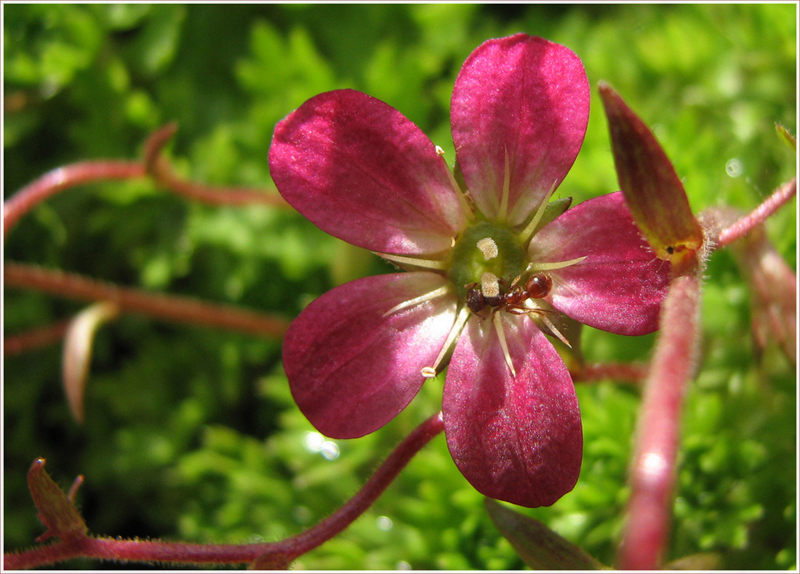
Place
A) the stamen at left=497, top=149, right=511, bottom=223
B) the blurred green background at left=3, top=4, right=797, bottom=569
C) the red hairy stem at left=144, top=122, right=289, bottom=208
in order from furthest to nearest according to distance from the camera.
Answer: the red hairy stem at left=144, top=122, right=289, bottom=208 < the blurred green background at left=3, top=4, right=797, bottom=569 < the stamen at left=497, top=149, right=511, bottom=223

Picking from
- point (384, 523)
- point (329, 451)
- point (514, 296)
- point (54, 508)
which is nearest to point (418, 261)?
point (514, 296)

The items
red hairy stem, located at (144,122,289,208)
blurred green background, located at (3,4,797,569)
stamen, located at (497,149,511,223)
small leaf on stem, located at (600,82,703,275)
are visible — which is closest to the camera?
small leaf on stem, located at (600,82,703,275)

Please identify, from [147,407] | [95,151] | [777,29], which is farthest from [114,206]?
[777,29]

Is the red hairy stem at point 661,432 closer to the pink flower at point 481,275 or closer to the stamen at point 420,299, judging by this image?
the pink flower at point 481,275

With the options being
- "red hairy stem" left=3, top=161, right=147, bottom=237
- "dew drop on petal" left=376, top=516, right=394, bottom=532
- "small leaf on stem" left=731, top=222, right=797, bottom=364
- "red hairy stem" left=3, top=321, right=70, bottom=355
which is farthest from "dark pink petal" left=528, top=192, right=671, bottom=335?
"red hairy stem" left=3, top=321, right=70, bottom=355

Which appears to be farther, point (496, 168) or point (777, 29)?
point (777, 29)

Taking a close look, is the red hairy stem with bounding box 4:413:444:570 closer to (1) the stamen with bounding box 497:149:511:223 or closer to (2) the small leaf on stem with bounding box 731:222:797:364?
(1) the stamen with bounding box 497:149:511:223

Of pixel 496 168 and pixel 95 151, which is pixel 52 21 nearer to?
pixel 95 151
